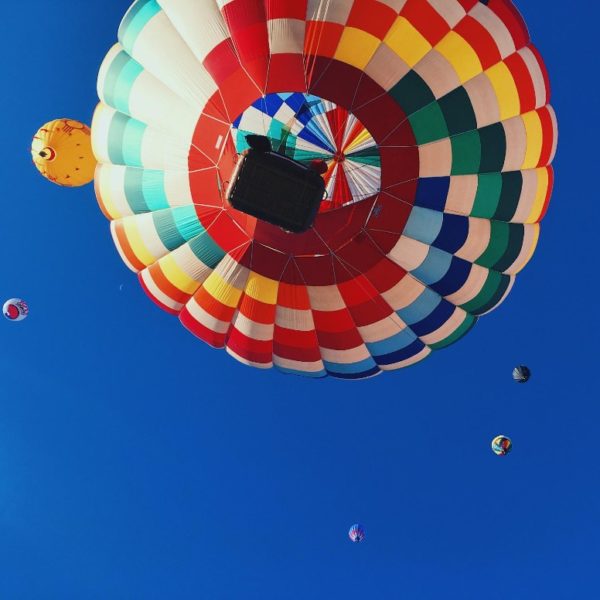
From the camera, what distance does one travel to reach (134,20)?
7.14 metres

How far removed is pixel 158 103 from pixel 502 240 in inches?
143

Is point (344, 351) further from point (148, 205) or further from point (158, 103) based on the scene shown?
point (158, 103)

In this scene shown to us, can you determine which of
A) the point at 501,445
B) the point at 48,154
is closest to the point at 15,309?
the point at 48,154

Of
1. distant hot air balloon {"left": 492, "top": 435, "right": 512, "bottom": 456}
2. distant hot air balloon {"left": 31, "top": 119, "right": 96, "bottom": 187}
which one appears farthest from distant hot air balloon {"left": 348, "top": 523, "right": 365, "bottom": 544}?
distant hot air balloon {"left": 31, "top": 119, "right": 96, "bottom": 187}

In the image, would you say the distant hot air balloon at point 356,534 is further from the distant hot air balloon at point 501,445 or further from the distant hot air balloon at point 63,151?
the distant hot air balloon at point 63,151

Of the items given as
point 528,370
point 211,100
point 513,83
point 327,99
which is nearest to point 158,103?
point 211,100

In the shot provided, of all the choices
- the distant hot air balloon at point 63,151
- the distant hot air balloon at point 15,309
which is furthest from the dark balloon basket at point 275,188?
the distant hot air balloon at point 15,309

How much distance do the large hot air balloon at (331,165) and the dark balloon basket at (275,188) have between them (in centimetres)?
2

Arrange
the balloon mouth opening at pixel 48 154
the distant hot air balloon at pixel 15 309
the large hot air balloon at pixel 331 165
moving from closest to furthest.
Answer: the large hot air balloon at pixel 331 165 < the balloon mouth opening at pixel 48 154 < the distant hot air balloon at pixel 15 309

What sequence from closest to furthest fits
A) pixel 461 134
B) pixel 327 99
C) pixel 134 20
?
pixel 327 99, pixel 461 134, pixel 134 20

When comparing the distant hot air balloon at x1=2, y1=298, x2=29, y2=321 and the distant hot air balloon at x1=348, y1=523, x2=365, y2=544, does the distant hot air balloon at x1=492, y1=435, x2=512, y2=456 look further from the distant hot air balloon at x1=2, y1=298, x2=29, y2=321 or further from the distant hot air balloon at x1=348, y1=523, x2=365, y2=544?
the distant hot air balloon at x1=2, y1=298, x2=29, y2=321

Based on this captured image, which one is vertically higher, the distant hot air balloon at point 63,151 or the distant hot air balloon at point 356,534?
the distant hot air balloon at point 63,151

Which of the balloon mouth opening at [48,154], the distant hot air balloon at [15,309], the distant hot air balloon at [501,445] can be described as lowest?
the distant hot air balloon at [15,309]

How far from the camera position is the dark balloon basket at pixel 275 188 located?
568cm
